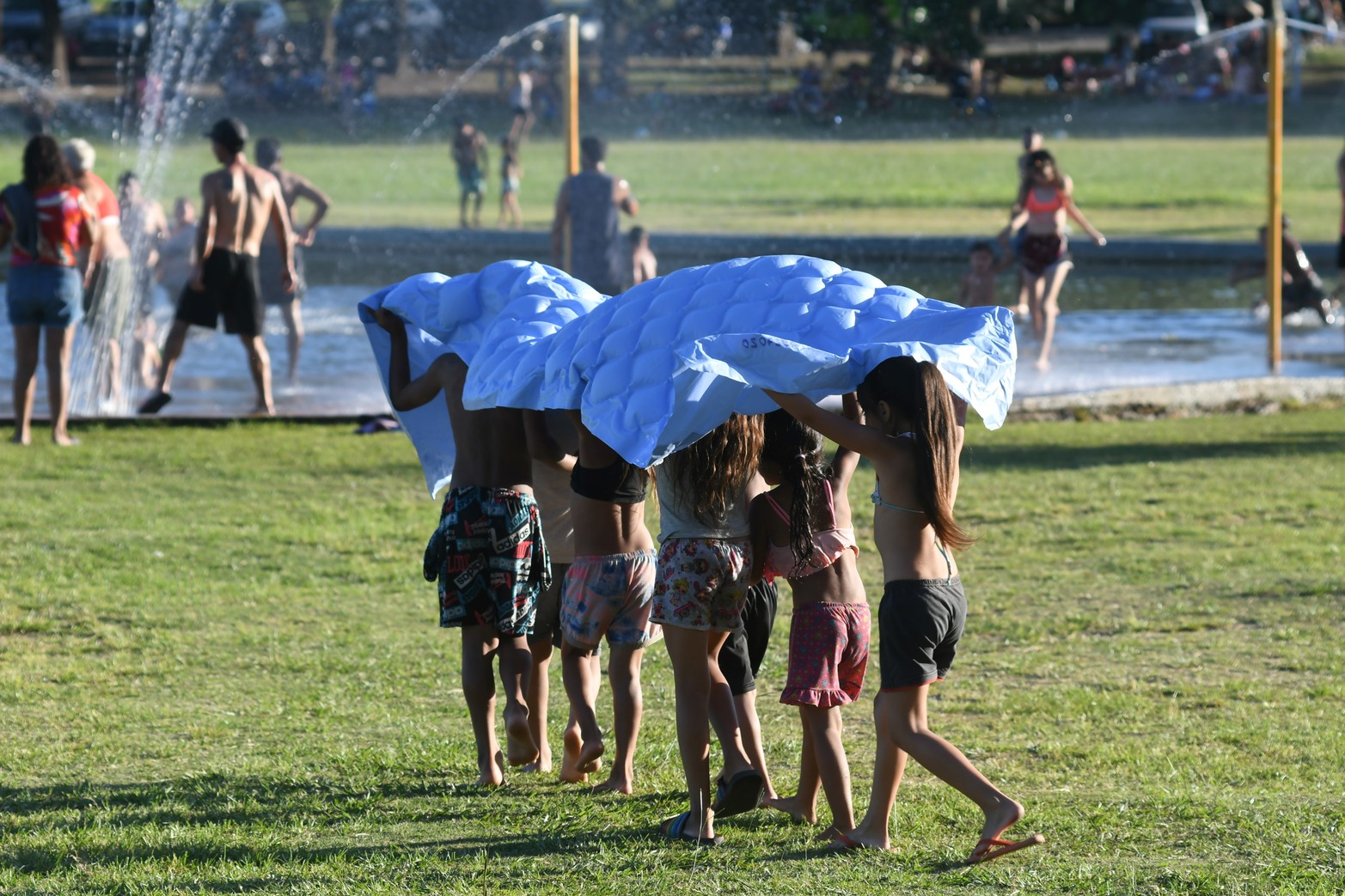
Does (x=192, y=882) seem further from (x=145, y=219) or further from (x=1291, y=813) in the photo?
(x=145, y=219)

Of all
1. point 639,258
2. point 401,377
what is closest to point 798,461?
point 401,377

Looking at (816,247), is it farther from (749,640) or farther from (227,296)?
(749,640)

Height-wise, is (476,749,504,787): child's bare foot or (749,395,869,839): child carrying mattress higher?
(749,395,869,839): child carrying mattress

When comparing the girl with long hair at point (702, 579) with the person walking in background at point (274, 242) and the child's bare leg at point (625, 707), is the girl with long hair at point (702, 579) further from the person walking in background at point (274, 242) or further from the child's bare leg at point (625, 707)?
the person walking in background at point (274, 242)

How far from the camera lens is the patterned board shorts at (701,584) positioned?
4359 mm

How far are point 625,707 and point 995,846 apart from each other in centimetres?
111

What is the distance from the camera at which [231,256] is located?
10.8 m

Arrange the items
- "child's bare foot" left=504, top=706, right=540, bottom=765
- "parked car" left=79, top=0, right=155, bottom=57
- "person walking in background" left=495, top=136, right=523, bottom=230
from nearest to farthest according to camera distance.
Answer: "child's bare foot" left=504, top=706, right=540, bottom=765, "person walking in background" left=495, top=136, right=523, bottom=230, "parked car" left=79, top=0, right=155, bottom=57

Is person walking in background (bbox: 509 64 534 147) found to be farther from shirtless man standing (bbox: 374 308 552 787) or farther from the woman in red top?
shirtless man standing (bbox: 374 308 552 787)

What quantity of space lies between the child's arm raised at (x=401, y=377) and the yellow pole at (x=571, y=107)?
6903mm

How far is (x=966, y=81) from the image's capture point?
681 inches

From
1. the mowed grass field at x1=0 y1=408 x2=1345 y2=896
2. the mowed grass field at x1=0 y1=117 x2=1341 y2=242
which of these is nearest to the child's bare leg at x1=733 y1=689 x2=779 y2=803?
the mowed grass field at x1=0 y1=408 x2=1345 y2=896

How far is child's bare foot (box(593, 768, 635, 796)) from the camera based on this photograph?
485 cm

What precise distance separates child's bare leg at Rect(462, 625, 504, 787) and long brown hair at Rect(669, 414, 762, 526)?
89cm
